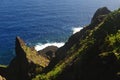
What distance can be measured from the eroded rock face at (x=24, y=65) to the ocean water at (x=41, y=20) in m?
28.8

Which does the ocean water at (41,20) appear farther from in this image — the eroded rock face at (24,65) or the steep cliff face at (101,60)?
the steep cliff face at (101,60)

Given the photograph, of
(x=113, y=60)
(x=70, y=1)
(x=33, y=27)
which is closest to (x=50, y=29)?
(x=33, y=27)

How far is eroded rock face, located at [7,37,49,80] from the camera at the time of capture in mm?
52969

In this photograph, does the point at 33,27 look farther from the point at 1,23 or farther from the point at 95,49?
the point at 95,49

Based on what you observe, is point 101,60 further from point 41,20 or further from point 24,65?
point 41,20

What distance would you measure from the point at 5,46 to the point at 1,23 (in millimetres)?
31202

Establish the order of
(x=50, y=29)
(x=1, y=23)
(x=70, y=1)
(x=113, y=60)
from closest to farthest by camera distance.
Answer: (x=113, y=60) → (x=50, y=29) → (x=1, y=23) → (x=70, y=1)

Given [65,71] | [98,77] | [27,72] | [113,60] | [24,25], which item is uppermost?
[113,60]

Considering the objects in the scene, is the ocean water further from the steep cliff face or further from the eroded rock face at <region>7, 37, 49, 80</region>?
the steep cliff face

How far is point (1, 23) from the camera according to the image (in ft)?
429

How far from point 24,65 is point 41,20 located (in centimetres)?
8060

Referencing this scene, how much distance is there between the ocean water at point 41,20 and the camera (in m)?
106

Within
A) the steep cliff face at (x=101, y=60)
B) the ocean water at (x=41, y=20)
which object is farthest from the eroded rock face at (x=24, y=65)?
the ocean water at (x=41, y=20)

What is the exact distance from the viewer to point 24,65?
184ft
